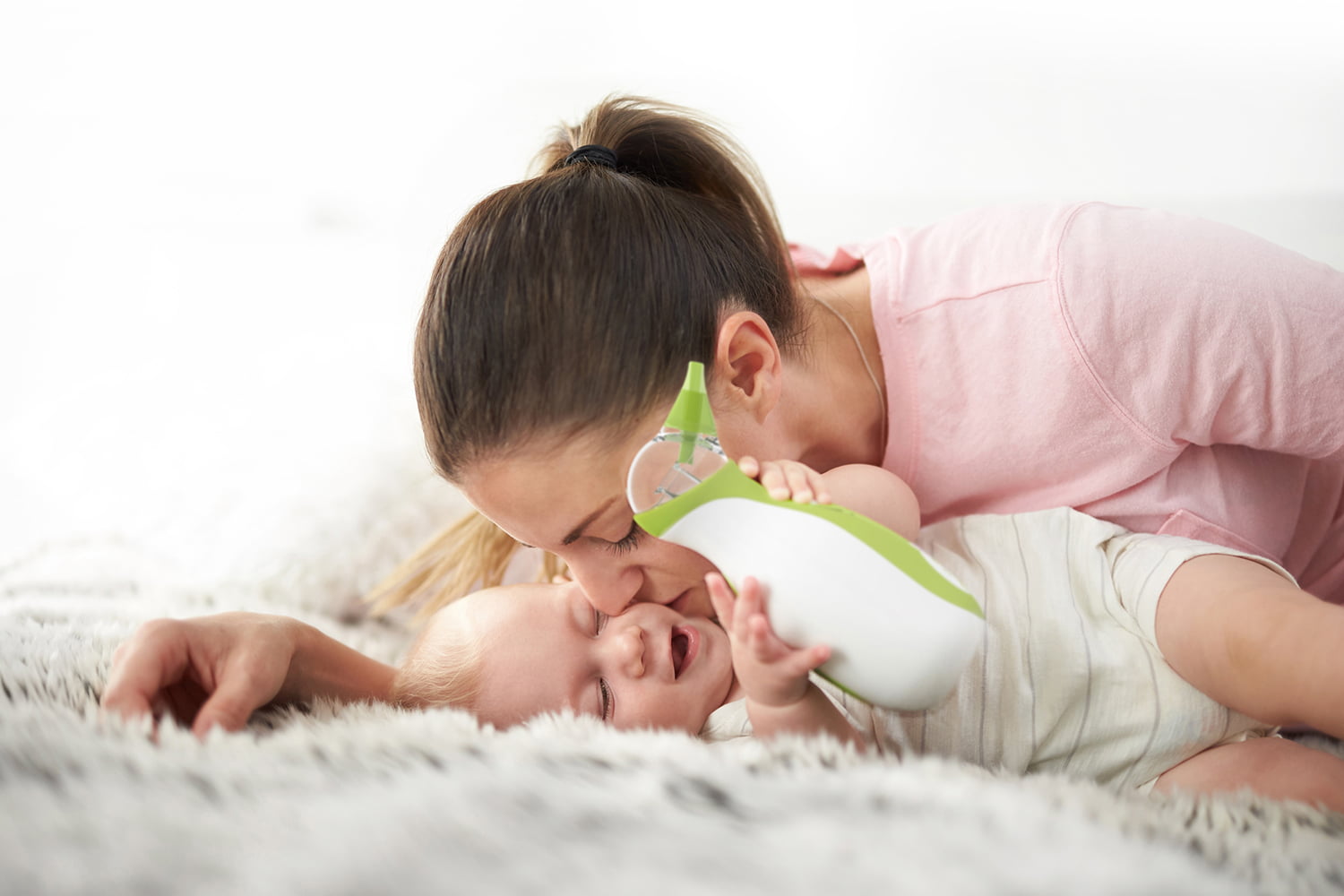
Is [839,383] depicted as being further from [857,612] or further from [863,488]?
[857,612]

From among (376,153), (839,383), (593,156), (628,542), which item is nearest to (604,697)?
(628,542)

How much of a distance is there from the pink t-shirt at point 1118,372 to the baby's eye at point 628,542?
1.15 ft

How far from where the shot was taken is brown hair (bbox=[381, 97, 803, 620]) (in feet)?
2.67

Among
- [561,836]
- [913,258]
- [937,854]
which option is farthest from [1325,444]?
[561,836]

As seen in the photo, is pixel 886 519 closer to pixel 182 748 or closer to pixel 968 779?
pixel 968 779

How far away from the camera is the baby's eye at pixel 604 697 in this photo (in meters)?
0.98

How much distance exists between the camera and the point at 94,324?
1.94 m

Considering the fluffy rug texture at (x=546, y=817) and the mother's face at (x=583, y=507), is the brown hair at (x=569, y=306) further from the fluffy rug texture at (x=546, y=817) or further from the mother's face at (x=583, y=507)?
the fluffy rug texture at (x=546, y=817)

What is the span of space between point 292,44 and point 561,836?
194cm

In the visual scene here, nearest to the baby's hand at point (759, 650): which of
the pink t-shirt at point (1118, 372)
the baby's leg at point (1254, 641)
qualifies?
the baby's leg at point (1254, 641)

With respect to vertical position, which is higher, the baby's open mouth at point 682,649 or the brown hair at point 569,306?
the brown hair at point 569,306

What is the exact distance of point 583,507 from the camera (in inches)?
33.1

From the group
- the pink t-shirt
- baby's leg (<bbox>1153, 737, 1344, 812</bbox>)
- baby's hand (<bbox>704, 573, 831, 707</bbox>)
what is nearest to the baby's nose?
baby's hand (<bbox>704, 573, 831, 707</bbox>)

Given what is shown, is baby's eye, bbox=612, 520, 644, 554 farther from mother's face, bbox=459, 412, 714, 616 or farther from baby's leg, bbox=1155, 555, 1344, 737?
baby's leg, bbox=1155, 555, 1344, 737
